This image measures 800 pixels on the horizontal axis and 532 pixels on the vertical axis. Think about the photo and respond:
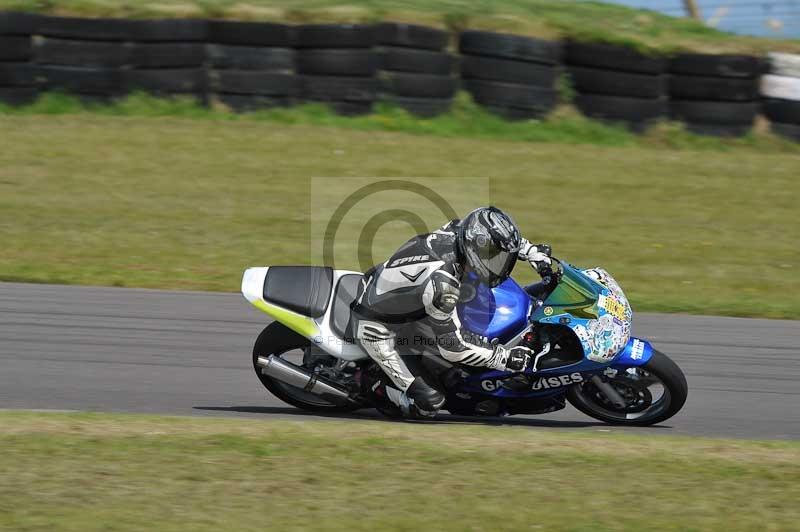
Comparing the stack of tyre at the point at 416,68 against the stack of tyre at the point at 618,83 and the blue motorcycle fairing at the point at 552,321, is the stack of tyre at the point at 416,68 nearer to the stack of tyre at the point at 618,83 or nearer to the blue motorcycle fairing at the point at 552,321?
the stack of tyre at the point at 618,83

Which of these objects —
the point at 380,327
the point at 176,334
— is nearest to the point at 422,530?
the point at 380,327

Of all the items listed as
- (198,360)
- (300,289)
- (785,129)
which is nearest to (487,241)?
(300,289)

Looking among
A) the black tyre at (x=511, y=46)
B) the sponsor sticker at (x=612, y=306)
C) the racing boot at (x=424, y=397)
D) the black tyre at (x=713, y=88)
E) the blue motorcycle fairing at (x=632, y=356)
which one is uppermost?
the black tyre at (x=511, y=46)

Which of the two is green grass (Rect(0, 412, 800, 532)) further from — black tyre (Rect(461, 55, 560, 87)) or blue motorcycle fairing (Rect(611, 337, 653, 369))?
black tyre (Rect(461, 55, 560, 87))

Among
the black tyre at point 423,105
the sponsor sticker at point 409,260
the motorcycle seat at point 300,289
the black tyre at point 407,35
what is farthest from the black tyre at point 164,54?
the sponsor sticker at point 409,260

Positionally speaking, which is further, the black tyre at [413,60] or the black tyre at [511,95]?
the black tyre at [511,95]

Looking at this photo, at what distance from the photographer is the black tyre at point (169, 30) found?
15.1 meters

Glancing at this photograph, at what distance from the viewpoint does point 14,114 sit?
15680 millimetres

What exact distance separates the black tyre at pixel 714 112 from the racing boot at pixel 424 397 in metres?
10.2

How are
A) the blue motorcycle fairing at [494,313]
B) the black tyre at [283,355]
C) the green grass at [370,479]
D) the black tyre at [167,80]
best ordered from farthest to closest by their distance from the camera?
the black tyre at [167,80] → the black tyre at [283,355] → the blue motorcycle fairing at [494,313] → the green grass at [370,479]

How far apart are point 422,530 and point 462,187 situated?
31.2 feet

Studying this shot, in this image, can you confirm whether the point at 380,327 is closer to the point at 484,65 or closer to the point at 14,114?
the point at 484,65

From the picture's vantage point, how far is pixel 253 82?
15.6 metres

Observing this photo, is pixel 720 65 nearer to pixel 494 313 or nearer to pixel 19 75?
pixel 494 313
